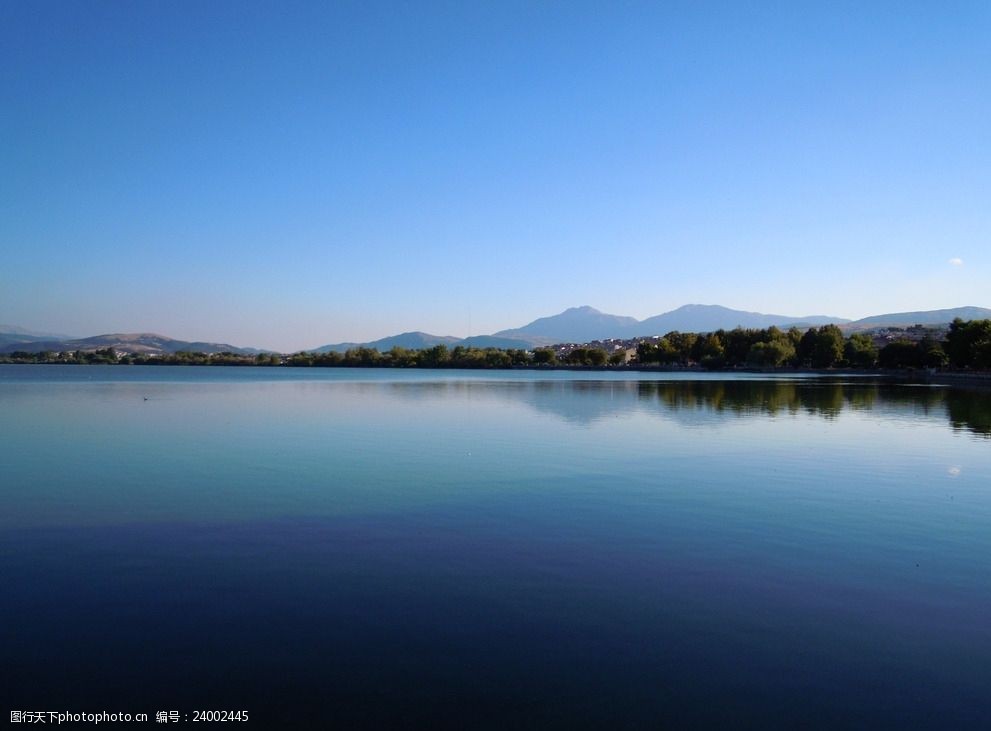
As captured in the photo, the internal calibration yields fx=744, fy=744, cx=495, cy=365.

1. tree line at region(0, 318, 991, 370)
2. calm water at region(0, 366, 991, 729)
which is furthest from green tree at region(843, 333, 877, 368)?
calm water at region(0, 366, 991, 729)

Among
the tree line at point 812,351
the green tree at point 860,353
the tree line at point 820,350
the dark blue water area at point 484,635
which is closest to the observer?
the dark blue water area at point 484,635

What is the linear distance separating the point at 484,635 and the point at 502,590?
4.81 feet

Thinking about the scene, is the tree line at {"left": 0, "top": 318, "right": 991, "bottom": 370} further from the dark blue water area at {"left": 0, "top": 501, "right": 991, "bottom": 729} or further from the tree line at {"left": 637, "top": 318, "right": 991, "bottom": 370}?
the dark blue water area at {"left": 0, "top": 501, "right": 991, "bottom": 729}

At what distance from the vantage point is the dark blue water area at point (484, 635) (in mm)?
6023

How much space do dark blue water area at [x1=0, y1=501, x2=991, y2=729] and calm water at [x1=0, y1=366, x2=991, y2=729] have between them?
1.3 inches

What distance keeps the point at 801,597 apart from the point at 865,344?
5954 inches

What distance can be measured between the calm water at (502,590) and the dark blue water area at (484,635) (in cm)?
3

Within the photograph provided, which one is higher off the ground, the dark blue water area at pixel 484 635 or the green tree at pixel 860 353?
the green tree at pixel 860 353

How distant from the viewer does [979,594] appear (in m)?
8.80

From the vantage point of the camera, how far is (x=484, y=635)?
288 inches

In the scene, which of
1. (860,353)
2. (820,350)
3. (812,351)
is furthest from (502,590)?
(812,351)

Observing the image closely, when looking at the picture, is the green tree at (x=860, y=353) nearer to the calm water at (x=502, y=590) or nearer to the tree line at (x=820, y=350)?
the tree line at (x=820, y=350)

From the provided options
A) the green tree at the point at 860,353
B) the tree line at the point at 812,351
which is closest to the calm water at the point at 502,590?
the tree line at the point at 812,351

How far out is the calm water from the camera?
20.2 ft
